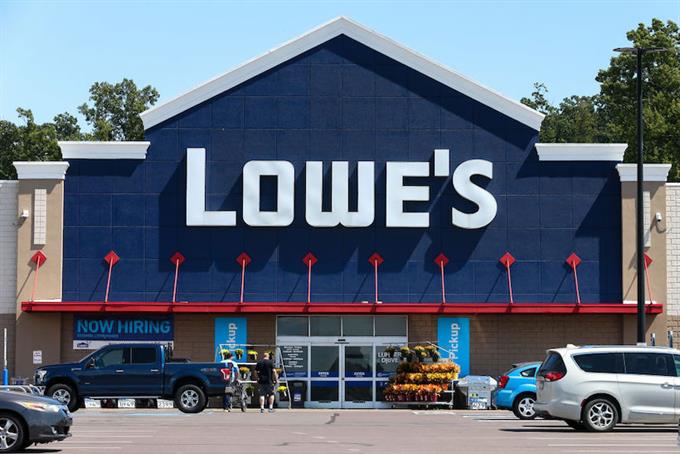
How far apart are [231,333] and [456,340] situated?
7309mm

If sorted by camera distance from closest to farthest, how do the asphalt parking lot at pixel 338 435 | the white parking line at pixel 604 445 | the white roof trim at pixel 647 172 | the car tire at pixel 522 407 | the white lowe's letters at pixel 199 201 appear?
the asphalt parking lot at pixel 338 435 < the white parking line at pixel 604 445 < the car tire at pixel 522 407 < the white lowe's letters at pixel 199 201 < the white roof trim at pixel 647 172

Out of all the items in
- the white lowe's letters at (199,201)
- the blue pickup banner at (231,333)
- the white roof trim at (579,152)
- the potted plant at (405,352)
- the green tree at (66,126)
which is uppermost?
the green tree at (66,126)

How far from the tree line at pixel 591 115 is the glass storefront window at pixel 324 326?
20371mm

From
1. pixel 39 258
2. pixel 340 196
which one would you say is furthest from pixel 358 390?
pixel 39 258

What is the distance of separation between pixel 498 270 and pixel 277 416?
1034 centimetres

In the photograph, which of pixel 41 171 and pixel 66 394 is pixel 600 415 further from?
pixel 41 171

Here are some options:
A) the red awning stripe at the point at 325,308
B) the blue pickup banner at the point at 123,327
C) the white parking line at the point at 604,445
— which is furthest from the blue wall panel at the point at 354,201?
the white parking line at the point at 604,445

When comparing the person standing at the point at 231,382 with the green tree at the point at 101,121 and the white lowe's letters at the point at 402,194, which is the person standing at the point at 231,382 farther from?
the green tree at the point at 101,121

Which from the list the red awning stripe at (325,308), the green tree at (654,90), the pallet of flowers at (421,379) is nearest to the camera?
the pallet of flowers at (421,379)

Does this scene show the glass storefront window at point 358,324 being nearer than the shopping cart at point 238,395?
No

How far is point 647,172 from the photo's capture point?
41469 millimetres

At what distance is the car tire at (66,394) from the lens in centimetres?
3488

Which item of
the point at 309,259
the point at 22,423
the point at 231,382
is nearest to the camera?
the point at 22,423

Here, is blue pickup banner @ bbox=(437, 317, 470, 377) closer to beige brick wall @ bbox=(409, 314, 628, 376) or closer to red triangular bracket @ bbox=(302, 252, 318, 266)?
beige brick wall @ bbox=(409, 314, 628, 376)
